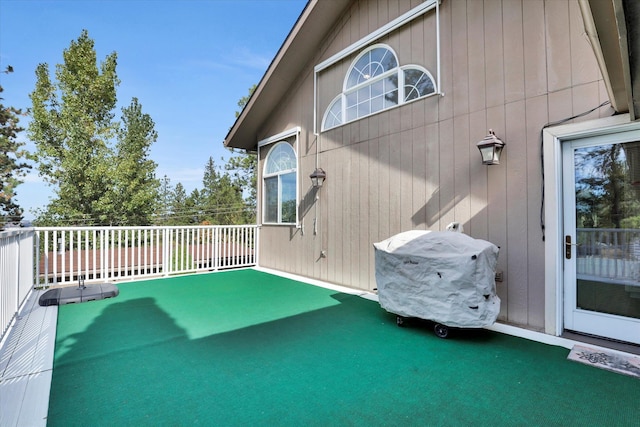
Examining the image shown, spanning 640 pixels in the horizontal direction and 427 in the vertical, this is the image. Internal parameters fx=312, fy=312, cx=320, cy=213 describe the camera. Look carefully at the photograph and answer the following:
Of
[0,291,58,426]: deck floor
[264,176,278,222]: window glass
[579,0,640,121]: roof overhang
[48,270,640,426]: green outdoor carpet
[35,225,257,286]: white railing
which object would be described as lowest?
[48,270,640,426]: green outdoor carpet

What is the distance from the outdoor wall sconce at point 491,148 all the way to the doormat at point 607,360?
1818mm

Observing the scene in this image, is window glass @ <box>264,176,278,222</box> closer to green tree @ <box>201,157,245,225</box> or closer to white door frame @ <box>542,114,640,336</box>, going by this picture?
white door frame @ <box>542,114,640,336</box>

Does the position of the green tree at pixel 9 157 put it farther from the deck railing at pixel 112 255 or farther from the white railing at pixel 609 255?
the white railing at pixel 609 255

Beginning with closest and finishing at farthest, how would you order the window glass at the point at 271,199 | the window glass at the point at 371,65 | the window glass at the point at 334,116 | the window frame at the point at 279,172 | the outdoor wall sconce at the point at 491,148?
the outdoor wall sconce at the point at 491,148
the window glass at the point at 371,65
the window glass at the point at 334,116
the window frame at the point at 279,172
the window glass at the point at 271,199

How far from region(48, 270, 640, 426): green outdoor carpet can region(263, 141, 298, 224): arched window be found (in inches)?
122

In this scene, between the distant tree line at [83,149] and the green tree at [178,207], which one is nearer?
the distant tree line at [83,149]

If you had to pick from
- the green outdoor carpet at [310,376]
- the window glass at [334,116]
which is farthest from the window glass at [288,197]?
the green outdoor carpet at [310,376]

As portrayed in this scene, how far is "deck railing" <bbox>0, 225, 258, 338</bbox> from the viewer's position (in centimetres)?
344

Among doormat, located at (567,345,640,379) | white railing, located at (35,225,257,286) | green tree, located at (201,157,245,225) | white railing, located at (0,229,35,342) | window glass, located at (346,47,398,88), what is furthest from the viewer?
green tree, located at (201,157,245,225)

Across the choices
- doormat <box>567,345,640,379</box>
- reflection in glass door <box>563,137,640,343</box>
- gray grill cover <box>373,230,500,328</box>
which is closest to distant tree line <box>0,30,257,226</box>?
gray grill cover <box>373,230,500,328</box>

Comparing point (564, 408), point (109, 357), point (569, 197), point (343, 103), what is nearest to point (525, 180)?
point (569, 197)

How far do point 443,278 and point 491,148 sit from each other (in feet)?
4.67

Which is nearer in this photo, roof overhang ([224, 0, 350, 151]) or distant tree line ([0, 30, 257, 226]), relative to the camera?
roof overhang ([224, 0, 350, 151])

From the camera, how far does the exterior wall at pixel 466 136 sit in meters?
2.98
